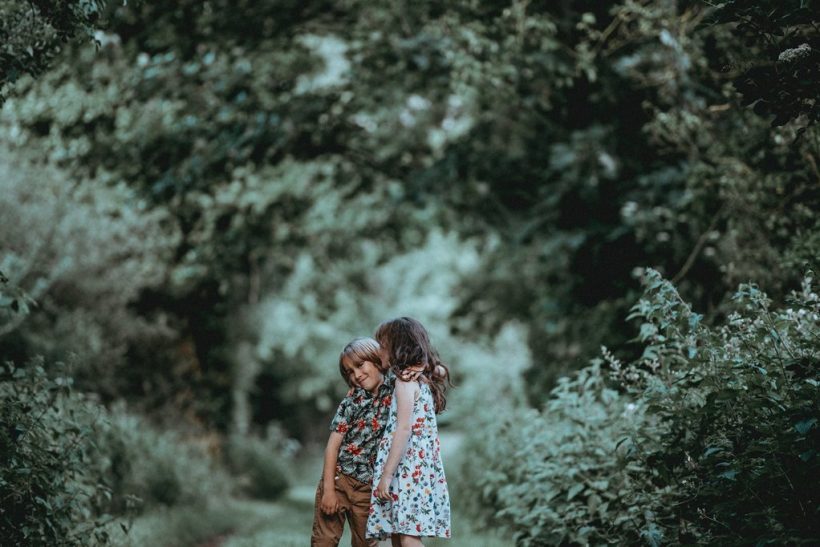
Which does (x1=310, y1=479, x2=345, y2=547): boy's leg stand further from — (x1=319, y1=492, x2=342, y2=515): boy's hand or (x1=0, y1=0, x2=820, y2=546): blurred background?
(x1=0, y1=0, x2=820, y2=546): blurred background

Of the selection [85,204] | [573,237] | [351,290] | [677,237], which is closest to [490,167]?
[573,237]

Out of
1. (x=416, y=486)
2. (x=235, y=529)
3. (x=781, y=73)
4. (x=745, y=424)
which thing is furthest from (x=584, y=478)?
(x=235, y=529)

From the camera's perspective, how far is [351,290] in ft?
88.9

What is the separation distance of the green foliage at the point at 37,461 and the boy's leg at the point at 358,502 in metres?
1.78

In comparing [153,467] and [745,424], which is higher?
[153,467]

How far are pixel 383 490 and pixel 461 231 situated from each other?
9524 mm

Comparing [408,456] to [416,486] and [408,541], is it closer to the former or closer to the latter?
[416,486]

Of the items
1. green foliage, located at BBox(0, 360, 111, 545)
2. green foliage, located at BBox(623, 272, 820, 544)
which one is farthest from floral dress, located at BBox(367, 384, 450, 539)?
green foliage, located at BBox(0, 360, 111, 545)

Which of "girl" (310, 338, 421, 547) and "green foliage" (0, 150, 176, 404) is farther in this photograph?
"green foliage" (0, 150, 176, 404)

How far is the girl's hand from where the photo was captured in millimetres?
4883

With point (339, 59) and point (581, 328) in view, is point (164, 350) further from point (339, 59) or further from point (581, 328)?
point (581, 328)

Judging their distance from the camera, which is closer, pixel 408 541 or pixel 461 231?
pixel 408 541

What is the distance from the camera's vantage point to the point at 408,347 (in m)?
5.06

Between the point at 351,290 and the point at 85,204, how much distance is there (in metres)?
13.7
